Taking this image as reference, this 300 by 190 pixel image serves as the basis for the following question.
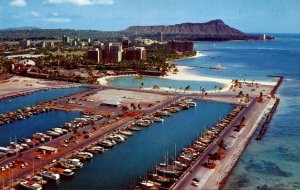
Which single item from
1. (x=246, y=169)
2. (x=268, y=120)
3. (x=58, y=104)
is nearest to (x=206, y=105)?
(x=268, y=120)

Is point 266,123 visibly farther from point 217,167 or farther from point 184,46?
point 184,46

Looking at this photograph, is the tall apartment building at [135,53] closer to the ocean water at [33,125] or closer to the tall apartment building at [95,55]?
the tall apartment building at [95,55]

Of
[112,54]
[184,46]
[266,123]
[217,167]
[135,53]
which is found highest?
[184,46]

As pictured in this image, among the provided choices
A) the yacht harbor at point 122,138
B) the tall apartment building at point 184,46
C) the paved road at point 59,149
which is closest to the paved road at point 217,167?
the yacht harbor at point 122,138

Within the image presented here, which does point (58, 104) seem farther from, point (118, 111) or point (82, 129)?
point (82, 129)

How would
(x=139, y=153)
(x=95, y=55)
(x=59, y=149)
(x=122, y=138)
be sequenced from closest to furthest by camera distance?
(x=59, y=149), (x=139, y=153), (x=122, y=138), (x=95, y=55)

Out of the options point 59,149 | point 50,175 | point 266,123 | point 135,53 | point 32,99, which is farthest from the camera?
point 135,53

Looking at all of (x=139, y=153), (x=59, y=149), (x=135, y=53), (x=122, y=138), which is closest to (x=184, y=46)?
(x=135, y=53)
